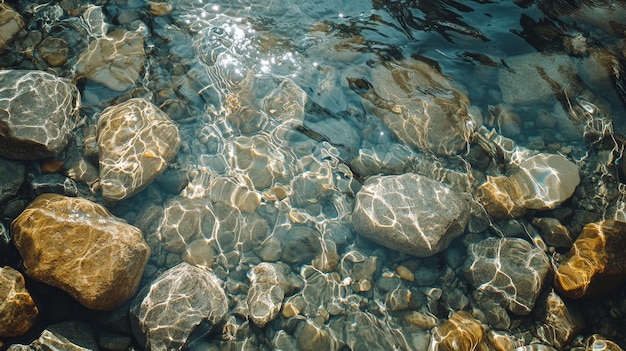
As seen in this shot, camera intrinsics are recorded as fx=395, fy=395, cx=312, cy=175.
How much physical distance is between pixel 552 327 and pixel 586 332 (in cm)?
45

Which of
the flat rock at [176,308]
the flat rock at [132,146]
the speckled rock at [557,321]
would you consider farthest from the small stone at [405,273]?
the flat rock at [132,146]

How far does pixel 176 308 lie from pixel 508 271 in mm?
3992

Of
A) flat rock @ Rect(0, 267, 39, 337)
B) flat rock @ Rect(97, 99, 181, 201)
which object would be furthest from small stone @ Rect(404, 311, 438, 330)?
flat rock @ Rect(0, 267, 39, 337)

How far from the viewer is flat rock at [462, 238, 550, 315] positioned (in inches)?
189

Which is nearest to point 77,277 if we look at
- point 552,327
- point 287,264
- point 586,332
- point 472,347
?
point 287,264

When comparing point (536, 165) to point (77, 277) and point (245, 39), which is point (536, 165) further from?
point (77, 277)

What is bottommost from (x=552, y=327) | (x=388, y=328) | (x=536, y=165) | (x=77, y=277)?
(x=388, y=328)

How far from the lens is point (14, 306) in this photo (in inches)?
158

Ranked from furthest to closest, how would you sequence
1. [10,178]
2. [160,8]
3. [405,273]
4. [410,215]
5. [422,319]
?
[160,8] → [405,273] → [410,215] → [422,319] → [10,178]

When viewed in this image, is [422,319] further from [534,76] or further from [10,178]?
[10,178]

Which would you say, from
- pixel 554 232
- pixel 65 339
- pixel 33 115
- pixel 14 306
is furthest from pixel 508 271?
pixel 33 115

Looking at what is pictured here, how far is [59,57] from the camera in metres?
5.84

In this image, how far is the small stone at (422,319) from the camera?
4.81 meters

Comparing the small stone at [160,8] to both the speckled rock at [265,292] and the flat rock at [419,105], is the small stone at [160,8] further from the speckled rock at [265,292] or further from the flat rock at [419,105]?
the speckled rock at [265,292]
